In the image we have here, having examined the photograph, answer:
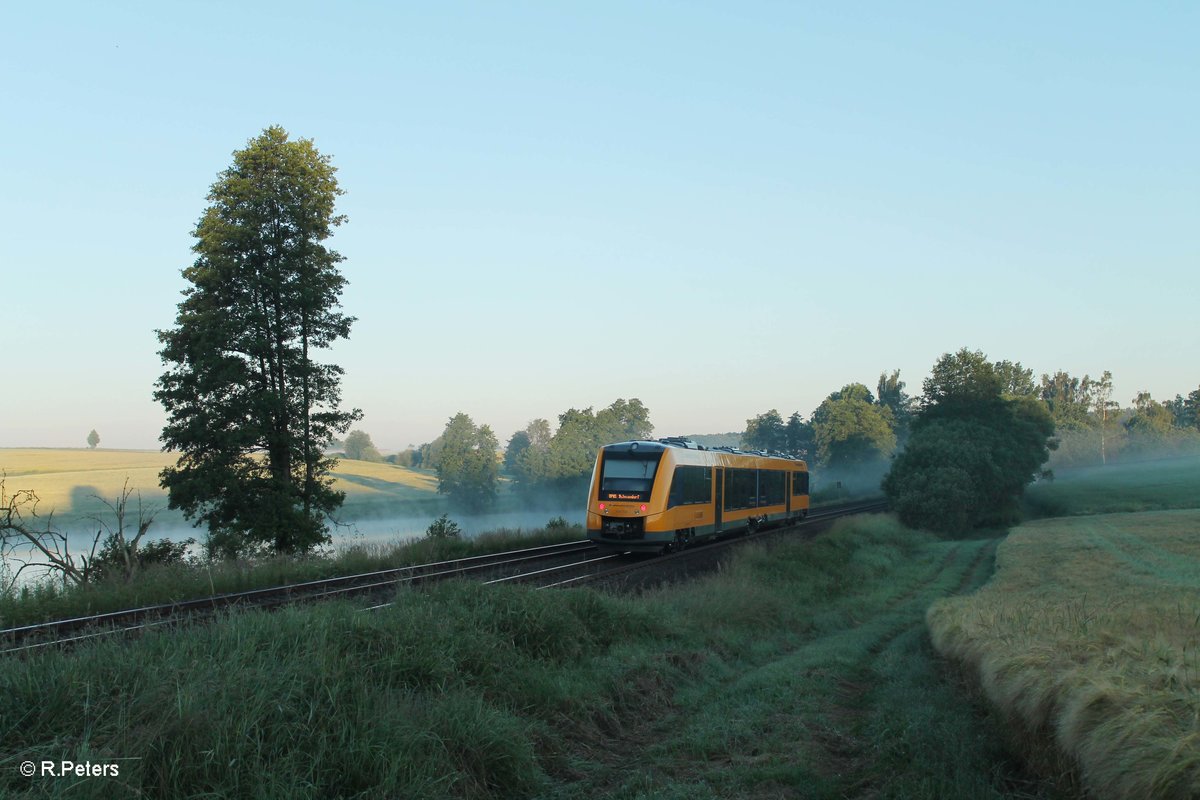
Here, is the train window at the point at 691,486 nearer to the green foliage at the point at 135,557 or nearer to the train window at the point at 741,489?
the train window at the point at 741,489

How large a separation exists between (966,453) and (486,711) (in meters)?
57.6

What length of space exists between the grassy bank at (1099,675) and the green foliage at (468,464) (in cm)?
8935

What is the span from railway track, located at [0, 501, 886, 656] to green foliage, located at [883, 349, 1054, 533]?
2856 centimetres

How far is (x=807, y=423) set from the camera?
5871 inches

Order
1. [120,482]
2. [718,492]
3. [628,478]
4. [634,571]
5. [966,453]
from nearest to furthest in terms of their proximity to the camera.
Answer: [634,571], [628,478], [718,492], [966,453], [120,482]

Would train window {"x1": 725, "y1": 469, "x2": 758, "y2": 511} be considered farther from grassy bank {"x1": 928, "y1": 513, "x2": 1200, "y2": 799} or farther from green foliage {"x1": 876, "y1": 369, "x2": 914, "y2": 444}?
green foliage {"x1": 876, "y1": 369, "x2": 914, "y2": 444}

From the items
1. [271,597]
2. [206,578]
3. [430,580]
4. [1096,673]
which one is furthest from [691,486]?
[1096,673]

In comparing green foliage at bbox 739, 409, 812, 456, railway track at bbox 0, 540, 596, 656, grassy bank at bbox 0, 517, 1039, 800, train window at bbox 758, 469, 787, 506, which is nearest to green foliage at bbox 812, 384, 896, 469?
green foliage at bbox 739, 409, 812, 456

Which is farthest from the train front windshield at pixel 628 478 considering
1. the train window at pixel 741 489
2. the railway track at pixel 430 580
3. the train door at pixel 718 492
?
the train window at pixel 741 489

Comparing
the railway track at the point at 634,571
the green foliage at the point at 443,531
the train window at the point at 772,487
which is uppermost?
the train window at the point at 772,487

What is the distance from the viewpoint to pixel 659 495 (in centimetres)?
2352

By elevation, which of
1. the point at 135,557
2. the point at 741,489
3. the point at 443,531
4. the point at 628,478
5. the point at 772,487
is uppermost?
the point at 628,478

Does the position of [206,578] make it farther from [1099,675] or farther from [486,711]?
[1099,675]

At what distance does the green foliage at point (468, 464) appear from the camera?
9975 centimetres
